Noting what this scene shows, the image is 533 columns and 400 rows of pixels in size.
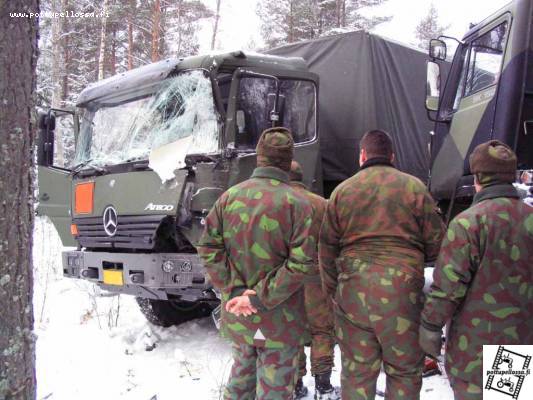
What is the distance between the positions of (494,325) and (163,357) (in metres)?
3.23

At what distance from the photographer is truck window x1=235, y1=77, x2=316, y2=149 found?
4312 millimetres

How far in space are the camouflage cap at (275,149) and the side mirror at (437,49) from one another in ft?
7.60

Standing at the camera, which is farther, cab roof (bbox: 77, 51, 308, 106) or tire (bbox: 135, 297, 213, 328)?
tire (bbox: 135, 297, 213, 328)

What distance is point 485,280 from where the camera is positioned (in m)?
2.18

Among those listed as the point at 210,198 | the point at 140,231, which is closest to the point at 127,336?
the point at 140,231

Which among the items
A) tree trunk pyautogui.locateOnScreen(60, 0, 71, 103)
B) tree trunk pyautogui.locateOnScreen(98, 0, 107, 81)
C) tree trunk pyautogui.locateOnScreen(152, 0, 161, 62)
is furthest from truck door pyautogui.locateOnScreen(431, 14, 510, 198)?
tree trunk pyautogui.locateOnScreen(152, 0, 161, 62)

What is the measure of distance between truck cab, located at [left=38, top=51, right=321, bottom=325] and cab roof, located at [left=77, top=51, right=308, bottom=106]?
11 millimetres

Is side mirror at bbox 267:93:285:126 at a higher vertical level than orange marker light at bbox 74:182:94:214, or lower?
higher

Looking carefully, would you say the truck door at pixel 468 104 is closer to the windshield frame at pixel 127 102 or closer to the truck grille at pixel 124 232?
the windshield frame at pixel 127 102

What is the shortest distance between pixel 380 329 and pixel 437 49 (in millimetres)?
2949

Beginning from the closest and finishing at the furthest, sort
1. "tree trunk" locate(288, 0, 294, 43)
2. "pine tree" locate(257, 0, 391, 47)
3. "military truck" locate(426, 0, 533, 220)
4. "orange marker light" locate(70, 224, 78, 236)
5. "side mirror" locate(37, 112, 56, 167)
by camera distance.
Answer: "military truck" locate(426, 0, 533, 220) → "orange marker light" locate(70, 224, 78, 236) → "side mirror" locate(37, 112, 56, 167) → "pine tree" locate(257, 0, 391, 47) → "tree trunk" locate(288, 0, 294, 43)

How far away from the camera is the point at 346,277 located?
8.40 feet

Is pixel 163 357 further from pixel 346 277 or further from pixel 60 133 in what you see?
pixel 60 133

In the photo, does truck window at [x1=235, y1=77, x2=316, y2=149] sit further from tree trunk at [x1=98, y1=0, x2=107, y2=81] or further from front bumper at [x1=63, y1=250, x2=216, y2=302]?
tree trunk at [x1=98, y1=0, x2=107, y2=81]
